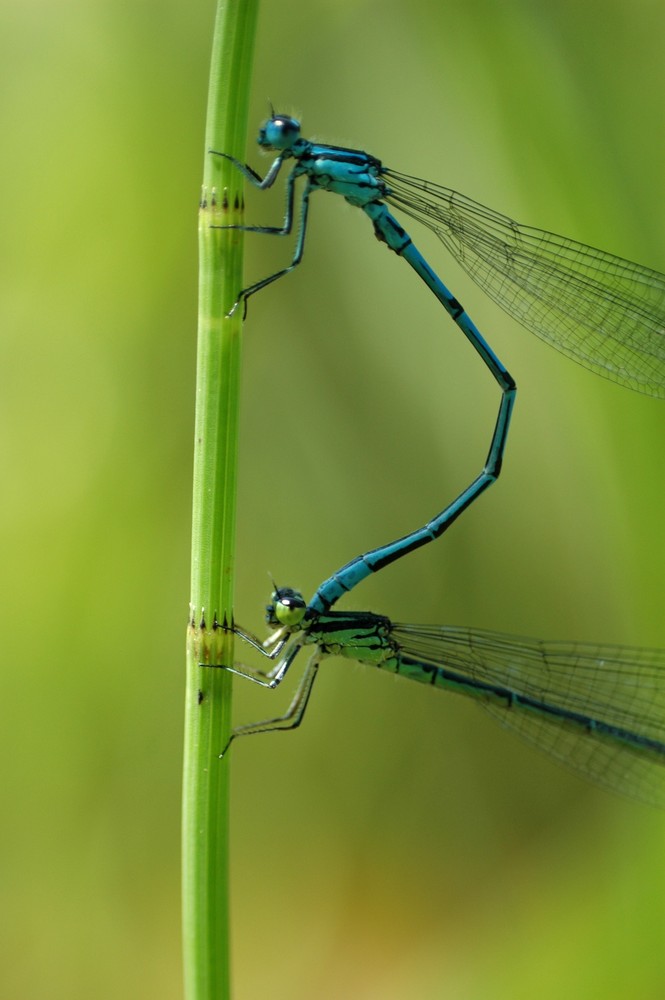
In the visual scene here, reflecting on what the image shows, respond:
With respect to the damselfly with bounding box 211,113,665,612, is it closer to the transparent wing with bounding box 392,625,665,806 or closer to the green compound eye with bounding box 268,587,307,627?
the green compound eye with bounding box 268,587,307,627

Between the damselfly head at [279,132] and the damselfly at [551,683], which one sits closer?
the damselfly head at [279,132]

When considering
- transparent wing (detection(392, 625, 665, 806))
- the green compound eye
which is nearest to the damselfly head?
the green compound eye

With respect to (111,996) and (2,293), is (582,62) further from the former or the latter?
(111,996)

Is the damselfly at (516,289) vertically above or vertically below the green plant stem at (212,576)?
above

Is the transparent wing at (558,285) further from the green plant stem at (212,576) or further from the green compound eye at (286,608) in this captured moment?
the green plant stem at (212,576)

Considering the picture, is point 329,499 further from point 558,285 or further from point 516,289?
point 558,285

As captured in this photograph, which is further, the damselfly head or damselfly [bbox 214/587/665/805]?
damselfly [bbox 214/587/665/805]

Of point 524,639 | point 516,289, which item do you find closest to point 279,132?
point 516,289

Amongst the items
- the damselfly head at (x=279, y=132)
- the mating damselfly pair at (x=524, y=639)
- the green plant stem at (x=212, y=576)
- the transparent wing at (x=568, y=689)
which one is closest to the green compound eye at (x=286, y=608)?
the mating damselfly pair at (x=524, y=639)
